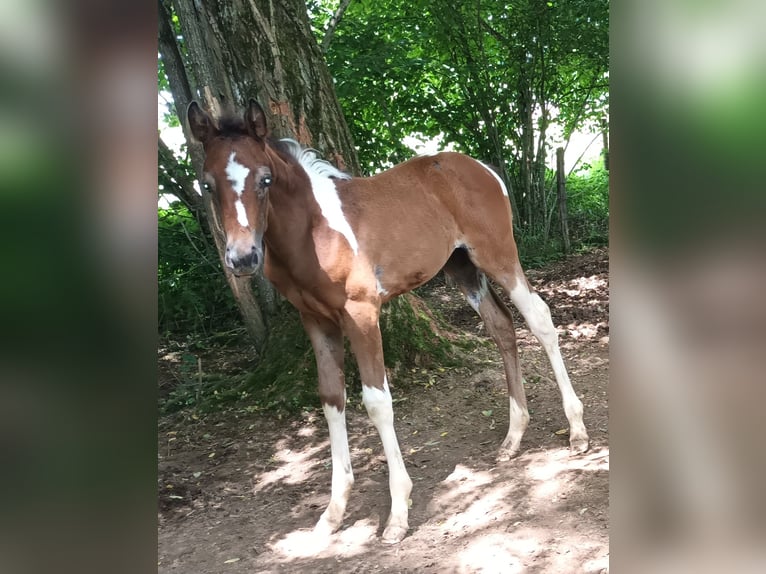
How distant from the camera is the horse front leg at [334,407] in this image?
3.39 meters

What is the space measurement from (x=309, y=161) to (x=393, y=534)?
2.07 meters

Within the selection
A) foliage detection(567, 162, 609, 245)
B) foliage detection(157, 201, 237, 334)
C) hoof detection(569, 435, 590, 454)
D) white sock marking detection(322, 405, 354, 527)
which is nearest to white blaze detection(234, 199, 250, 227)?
white sock marking detection(322, 405, 354, 527)

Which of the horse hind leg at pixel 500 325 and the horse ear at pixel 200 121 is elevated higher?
the horse ear at pixel 200 121

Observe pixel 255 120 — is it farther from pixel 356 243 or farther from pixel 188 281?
pixel 188 281

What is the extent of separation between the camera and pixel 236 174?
2898 mm

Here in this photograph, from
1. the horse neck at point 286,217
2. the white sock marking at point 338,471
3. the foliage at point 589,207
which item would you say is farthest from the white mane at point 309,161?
the foliage at point 589,207

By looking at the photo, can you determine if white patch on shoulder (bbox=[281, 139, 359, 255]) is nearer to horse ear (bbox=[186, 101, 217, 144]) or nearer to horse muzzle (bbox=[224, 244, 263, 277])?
horse ear (bbox=[186, 101, 217, 144])

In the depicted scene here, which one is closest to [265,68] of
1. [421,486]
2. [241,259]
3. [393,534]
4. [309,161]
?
[309,161]

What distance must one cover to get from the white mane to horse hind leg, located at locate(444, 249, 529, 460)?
3.76ft

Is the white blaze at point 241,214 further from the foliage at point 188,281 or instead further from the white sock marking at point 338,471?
the foliage at point 188,281

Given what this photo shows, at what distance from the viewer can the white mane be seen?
138 inches

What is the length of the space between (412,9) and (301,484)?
717 cm
